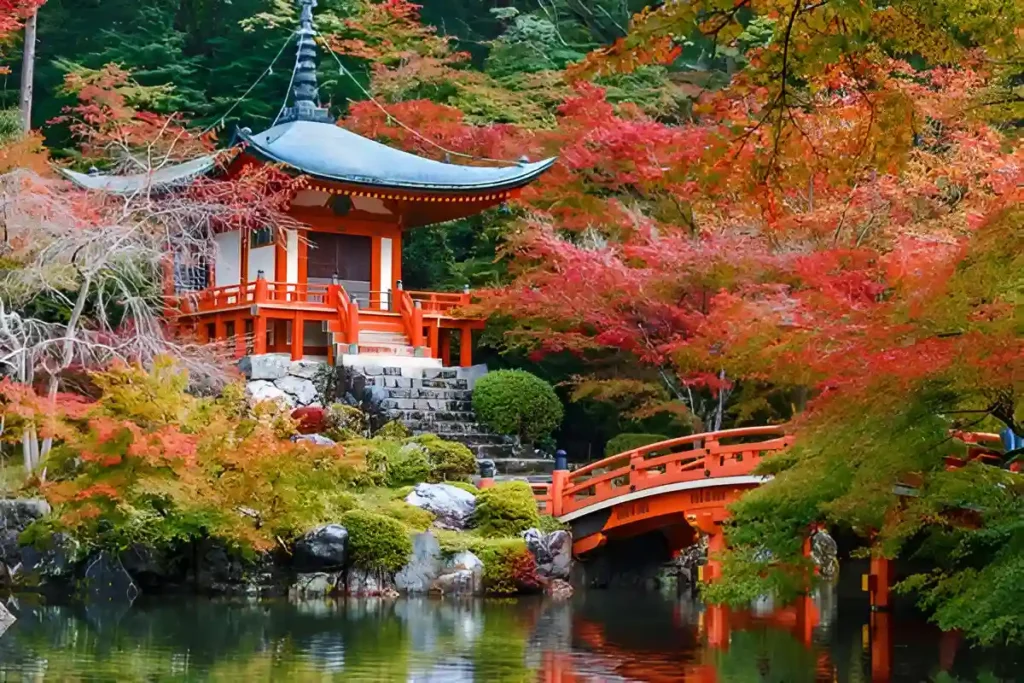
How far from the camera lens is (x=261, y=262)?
2427 centimetres

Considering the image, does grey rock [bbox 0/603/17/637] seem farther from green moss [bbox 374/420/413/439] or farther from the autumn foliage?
green moss [bbox 374/420/413/439]

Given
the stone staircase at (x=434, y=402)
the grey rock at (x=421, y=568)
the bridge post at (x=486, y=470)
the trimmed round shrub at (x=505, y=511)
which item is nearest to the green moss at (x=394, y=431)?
the stone staircase at (x=434, y=402)

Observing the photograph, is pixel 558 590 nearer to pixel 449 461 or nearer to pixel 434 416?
pixel 449 461

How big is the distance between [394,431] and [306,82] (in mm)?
8156

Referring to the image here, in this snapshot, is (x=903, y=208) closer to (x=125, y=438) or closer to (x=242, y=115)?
(x=125, y=438)

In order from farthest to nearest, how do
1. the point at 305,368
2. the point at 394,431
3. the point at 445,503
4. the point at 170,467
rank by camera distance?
the point at 305,368
the point at 394,431
the point at 445,503
the point at 170,467

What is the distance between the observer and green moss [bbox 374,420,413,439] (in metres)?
20.5

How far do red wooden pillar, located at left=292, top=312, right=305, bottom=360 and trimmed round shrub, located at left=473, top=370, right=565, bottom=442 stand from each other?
106 inches

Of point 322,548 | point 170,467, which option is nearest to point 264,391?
point 322,548

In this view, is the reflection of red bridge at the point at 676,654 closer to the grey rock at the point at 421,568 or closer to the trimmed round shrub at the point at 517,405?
the grey rock at the point at 421,568

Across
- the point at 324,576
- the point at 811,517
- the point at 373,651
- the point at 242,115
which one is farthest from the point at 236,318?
the point at 811,517

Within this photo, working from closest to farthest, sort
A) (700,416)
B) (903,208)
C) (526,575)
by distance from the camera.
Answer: (526,575)
(903,208)
(700,416)

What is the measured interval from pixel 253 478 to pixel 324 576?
74.9 inches

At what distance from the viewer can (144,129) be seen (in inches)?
1005
